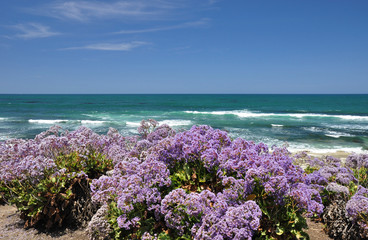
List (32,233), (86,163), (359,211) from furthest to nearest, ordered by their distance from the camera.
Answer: (86,163)
(32,233)
(359,211)

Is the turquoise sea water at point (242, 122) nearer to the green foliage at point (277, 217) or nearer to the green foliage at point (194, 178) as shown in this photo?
the green foliage at point (194, 178)

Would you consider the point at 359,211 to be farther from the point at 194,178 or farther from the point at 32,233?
the point at 32,233

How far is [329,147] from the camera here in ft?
59.2

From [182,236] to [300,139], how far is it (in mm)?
21296

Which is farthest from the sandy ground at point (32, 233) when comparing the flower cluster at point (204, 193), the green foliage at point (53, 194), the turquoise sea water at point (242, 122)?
the turquoise sea water at point (242, 122)

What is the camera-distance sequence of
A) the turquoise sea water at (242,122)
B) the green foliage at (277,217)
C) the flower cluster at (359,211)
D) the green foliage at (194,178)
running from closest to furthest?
1. the green foliage at (277,217)
2. the green foliage at (194,178)
3. the flower cluster at (359,211)
4. the turquoise sea water at (242,122)

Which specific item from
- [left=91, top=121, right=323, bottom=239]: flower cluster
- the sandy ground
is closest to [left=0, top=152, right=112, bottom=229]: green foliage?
the sandy ground

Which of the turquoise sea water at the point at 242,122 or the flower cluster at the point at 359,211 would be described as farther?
the turquoise sea water at the point at 242,122

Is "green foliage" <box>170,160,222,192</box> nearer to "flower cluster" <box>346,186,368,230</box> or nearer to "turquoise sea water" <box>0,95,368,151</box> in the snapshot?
"flower cluster" <box>346,186,368,230</box>

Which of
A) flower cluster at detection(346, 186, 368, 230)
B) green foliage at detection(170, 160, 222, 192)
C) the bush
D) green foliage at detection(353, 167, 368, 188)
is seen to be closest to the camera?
green foliage at detection(170, 160, 222, 192)

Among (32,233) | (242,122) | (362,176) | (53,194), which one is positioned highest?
(53,194)

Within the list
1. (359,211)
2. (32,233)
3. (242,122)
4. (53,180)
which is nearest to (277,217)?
(359,211)

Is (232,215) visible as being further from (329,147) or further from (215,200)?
(329,147)

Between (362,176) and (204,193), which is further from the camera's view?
→ (362,176)
